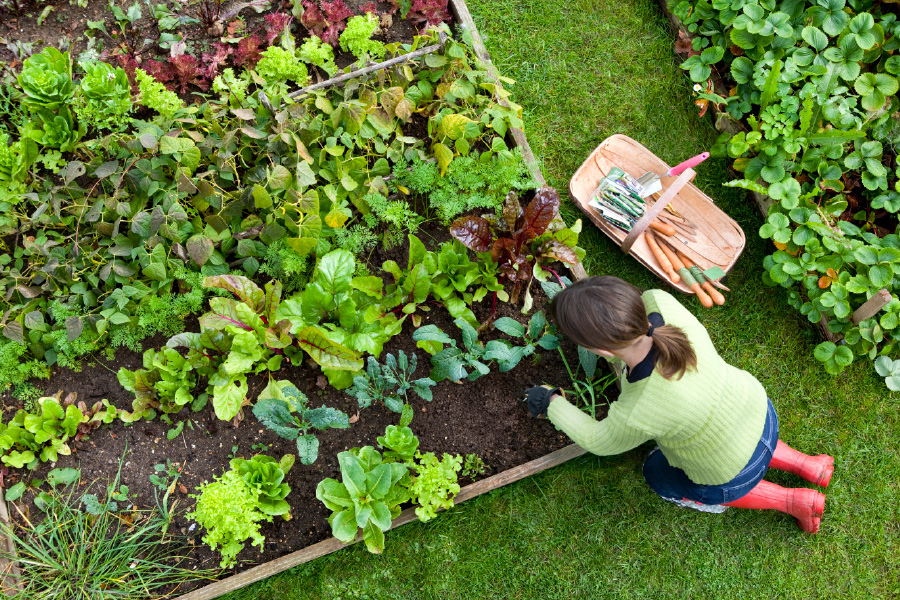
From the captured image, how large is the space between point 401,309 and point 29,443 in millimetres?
1795

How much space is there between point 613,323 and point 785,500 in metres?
1.61

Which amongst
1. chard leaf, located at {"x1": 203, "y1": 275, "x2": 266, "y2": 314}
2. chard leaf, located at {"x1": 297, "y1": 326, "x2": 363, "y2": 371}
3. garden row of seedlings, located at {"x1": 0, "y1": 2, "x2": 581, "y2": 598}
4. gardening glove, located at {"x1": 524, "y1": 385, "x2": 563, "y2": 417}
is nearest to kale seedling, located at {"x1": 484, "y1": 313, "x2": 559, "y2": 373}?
garden row of seedlings, located at {"x1": 0, "y1": 2, "x2": 581, "y2": 598}

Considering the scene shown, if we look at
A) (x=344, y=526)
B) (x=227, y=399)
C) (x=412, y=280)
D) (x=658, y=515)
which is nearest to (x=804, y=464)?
(x=658, y=515)

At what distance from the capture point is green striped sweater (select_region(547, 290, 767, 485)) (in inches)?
95.7

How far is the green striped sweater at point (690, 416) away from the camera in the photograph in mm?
2432

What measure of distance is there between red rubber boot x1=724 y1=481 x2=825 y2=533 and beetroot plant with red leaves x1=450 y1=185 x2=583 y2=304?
1429mm

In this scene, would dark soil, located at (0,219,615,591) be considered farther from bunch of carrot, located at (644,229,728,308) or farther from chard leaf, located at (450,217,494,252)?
bunch of carrot, located at (644,229,728,308)

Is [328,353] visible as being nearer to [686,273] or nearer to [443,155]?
[443,155]

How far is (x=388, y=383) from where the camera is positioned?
113 inches

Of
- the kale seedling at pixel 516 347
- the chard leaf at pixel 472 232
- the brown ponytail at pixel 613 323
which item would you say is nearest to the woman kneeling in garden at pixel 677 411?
the brown ponytail at pixel 613 323

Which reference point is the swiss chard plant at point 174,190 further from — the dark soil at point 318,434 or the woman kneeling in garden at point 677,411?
the woman kneeling in garden at point 677,411

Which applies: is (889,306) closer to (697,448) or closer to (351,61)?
(697,448)

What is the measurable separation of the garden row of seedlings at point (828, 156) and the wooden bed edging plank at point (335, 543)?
Answer: 5.05 feet

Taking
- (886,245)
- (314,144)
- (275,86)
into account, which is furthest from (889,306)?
(275,86)
